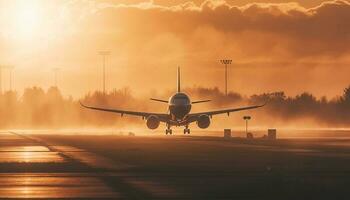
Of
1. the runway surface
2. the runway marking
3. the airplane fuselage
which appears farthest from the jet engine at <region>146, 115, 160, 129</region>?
the runway marking

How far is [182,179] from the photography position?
141 ft

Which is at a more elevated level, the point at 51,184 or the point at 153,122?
the point at 153,122

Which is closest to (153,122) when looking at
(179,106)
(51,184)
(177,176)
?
(179,106)

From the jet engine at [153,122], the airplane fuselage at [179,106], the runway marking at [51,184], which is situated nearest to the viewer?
the runway marking at [51,184]

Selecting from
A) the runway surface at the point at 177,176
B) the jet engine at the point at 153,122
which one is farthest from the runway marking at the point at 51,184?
the jet engine at the point at 153,122

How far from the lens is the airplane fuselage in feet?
419

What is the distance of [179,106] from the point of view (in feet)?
418

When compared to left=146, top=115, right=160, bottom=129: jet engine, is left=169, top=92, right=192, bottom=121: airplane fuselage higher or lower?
higher

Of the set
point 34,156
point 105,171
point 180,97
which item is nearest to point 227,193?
point 105,171

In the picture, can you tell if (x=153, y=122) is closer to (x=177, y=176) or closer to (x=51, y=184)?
(x=177, y=176)

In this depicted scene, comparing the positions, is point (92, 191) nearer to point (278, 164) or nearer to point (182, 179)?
point (182, 179)

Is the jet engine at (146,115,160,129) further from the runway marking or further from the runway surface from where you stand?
Answer: the runway marking

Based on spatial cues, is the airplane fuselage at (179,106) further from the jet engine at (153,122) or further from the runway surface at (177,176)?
the runway surface at (177,176)

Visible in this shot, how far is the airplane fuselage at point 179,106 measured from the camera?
128m
